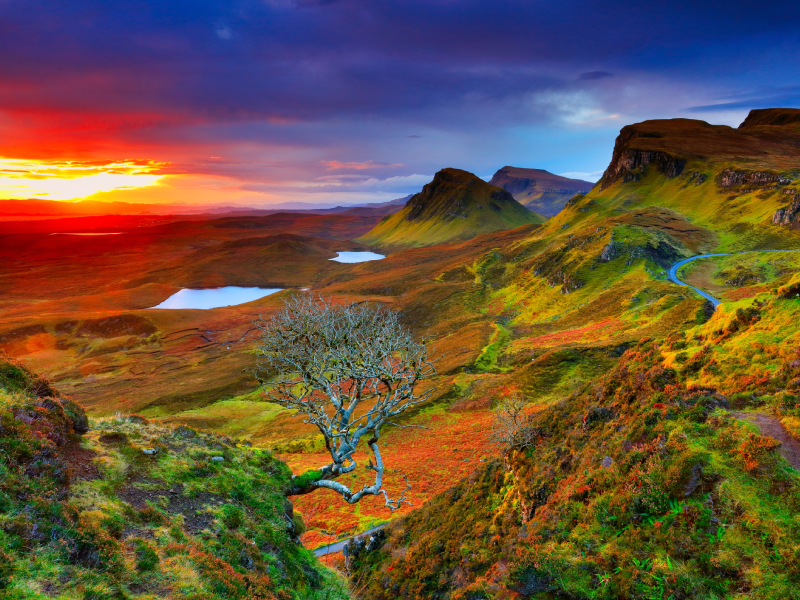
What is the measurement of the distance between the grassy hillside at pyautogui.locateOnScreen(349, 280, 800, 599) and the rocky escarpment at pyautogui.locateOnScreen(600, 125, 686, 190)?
18481cm

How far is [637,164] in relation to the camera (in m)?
176

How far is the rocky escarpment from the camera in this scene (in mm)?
157500

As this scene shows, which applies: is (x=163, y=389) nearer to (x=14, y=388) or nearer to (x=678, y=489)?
(x=14, y=388)

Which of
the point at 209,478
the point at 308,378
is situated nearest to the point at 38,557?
the point at 209,478

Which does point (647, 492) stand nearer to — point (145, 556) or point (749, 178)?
point (145, 556)

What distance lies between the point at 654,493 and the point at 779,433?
375 centimetres

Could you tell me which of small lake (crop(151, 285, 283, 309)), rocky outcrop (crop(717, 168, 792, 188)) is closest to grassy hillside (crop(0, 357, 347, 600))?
rocky outcrop (crop(717, 168, 792, 188))

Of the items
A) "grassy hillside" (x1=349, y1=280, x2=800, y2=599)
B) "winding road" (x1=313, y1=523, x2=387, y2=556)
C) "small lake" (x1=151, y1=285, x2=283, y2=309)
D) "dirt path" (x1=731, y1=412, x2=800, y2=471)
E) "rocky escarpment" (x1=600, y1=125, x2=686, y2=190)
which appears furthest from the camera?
"small lake" (x1=151, y1=285, x2=283, y2=309)

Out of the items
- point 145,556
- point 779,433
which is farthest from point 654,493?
point 145,556

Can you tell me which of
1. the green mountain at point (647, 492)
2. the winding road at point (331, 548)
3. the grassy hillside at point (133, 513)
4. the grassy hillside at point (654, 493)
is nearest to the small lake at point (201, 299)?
the winding road at point (331, 548)

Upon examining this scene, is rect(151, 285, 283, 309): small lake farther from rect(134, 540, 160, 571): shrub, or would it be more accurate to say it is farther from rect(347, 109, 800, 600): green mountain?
rect(134, 540, 160, 571): shrub

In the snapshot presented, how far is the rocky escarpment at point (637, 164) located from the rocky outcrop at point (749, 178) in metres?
27.6

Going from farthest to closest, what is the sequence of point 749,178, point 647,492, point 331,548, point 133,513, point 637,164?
point 637,164, point 749,178, point 331,548, point 133,513, point 647,492

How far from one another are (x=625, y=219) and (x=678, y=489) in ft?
410
